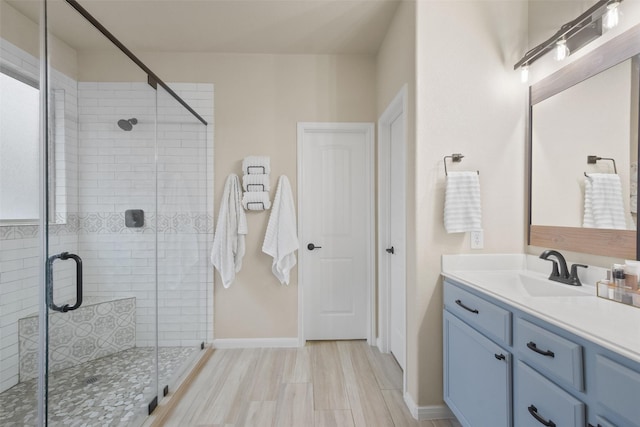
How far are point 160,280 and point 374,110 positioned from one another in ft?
7.70

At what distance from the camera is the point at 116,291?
5.64 feet

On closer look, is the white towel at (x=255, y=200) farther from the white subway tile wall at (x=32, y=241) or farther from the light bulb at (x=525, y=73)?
the light bulb at (x=525, y=73)

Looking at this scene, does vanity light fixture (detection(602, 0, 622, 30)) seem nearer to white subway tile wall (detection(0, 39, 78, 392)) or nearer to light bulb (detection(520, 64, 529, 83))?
light bulb (detection(520, 64, 529, 83))

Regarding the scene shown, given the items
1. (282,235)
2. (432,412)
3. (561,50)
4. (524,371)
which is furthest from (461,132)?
(432,412)

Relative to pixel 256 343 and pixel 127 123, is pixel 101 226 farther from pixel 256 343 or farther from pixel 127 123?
pixel 256 343

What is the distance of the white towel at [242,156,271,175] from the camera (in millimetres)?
2717

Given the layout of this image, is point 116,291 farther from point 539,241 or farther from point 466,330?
point 539,241

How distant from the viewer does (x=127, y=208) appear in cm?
180

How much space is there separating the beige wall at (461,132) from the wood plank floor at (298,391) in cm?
33

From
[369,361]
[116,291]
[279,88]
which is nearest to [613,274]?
[369,361]

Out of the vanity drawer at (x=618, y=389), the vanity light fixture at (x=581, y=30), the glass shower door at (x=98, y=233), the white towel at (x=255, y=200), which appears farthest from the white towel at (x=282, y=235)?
the vanity drawer at (x=618, y=389)

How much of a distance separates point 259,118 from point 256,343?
2136 mm

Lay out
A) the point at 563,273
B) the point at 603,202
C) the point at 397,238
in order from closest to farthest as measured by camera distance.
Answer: the point at 603,202 < the point at 563,273 < the point at 397,238

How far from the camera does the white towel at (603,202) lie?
1.35 m
